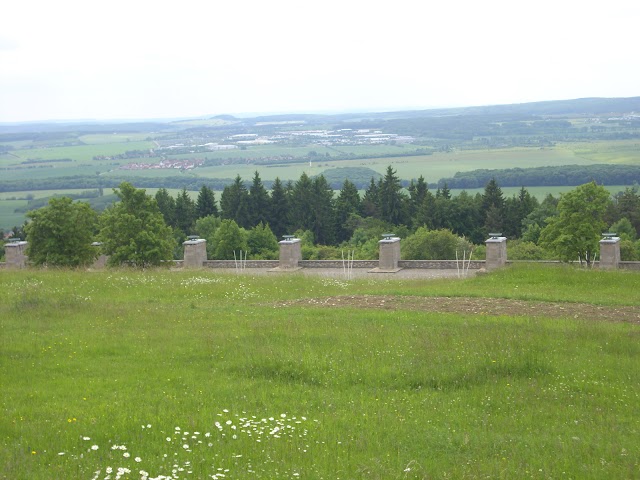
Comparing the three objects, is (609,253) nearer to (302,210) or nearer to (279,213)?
(302,210)

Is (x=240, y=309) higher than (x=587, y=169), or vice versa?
(x=240, y=309)

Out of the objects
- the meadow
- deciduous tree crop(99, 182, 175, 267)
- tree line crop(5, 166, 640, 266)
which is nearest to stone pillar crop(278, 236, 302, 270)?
deciduous tree crop(99, 182, 175, 267)

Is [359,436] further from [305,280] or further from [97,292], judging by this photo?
[305,280]

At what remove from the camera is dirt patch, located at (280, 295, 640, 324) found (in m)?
17.8

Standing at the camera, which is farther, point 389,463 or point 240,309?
point 240,309

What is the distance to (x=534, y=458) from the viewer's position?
8.70 m

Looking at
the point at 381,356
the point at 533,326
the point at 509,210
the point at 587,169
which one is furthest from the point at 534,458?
the point at 587,169

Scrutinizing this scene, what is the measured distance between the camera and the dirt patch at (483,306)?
1777 centimetres

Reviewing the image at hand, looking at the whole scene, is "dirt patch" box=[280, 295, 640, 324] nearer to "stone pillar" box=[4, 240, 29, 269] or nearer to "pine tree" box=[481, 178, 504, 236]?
"stone pillar" box=[4, 240, 29, 269]

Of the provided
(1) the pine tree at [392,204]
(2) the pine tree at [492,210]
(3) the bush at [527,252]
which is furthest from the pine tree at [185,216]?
(3) the bush at [527,252]

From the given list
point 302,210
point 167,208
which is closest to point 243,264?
point 167,208

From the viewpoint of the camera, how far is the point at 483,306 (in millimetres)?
18969

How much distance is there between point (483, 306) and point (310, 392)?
28.3 ft

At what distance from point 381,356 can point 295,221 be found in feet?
263
